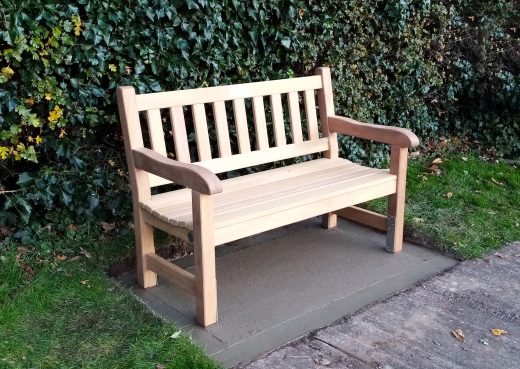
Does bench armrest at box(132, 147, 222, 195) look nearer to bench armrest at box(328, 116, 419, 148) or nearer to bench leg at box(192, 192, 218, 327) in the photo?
bench leg at box(192, 192, 218, 327)

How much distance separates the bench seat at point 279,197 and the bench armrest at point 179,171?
220mm

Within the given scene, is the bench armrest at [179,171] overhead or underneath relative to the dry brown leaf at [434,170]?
overhead

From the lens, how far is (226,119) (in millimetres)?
3754

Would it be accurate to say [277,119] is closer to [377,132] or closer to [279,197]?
[377,132]

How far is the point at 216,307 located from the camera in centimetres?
309

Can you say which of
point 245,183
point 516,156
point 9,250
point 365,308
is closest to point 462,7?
point 516,156

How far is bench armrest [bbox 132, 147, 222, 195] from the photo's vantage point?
2746mm

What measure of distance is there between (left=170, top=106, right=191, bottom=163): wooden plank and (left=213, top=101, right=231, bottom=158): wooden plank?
251mm

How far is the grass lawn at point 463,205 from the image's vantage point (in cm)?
412

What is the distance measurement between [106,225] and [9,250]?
2.07 feet

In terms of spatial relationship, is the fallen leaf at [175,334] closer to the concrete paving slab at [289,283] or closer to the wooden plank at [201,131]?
the concrete paving slab at [289,283]

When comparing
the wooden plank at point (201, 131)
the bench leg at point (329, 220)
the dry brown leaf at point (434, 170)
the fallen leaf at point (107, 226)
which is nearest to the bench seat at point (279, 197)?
the wooden plank at point (201, 131)

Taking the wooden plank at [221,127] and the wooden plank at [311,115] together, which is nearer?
the wooden plank at [221,127]

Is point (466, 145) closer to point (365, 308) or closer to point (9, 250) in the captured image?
point (365, 308)
